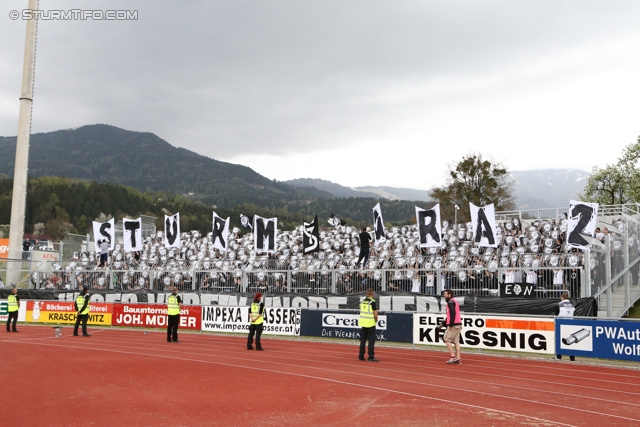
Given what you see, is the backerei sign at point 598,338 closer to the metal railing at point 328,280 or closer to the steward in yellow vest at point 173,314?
the metal railing at point 328,280

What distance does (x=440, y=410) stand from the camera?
366 inches

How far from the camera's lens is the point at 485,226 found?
23734 millimetres

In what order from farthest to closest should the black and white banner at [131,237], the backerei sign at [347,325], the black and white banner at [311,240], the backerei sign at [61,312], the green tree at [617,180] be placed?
the green tree at [617,180]
the black and white banner at [131,237]
the black and white banner at [311,240]
the backerei sign at [61,312]
the backerei sign at [347,325]

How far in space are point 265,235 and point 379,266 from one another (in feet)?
22.7

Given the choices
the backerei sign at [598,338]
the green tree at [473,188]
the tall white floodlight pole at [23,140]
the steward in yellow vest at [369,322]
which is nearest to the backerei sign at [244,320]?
the steward in yellow vest at [369,322]

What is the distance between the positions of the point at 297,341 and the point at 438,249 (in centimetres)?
851

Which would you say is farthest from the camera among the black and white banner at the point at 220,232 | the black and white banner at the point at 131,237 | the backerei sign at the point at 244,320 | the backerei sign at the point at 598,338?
the black and white banner at the point at 131,237

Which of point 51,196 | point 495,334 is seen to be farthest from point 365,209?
point 495,334

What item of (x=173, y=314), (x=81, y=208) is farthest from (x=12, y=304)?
(x=81, y=208)

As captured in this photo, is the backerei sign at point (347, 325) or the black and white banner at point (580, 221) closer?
the backerei sign at point (347, 325)

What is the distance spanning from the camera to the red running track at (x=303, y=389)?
344 inches

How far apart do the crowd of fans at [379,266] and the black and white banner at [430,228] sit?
66 centimetres

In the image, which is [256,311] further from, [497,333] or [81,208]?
[81,208]

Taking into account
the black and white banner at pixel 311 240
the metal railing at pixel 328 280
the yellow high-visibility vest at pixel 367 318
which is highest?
the black and white banner at pixel 311 240
